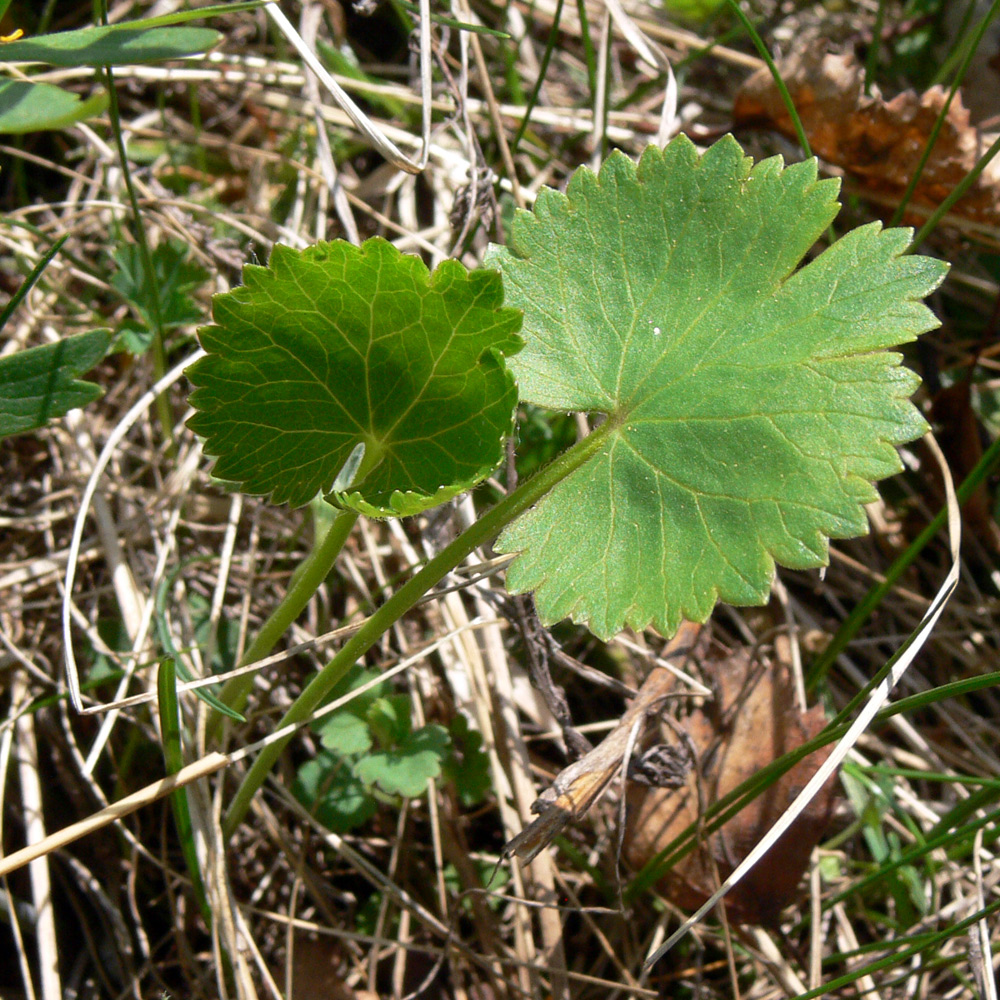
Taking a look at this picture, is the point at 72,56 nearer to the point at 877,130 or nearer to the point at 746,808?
the point at 746,808

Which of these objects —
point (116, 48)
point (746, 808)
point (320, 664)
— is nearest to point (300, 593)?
point (320, 664)

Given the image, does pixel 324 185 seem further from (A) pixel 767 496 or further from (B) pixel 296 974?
(B) pixel 296 974

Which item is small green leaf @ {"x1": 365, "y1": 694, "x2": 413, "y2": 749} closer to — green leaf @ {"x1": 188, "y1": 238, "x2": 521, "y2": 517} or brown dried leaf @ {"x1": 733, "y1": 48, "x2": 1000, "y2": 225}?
green leaf @ {"x1": 188, "y1": 238, "x2": 521, "y2": 517}

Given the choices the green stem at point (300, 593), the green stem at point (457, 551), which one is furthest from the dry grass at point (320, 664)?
the green stem at point (457, 551)

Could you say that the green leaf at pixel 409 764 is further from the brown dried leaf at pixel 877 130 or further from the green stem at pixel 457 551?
the brown dried leaf at pixel 877 130

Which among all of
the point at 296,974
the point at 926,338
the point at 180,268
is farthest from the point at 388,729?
the point at 926,338
